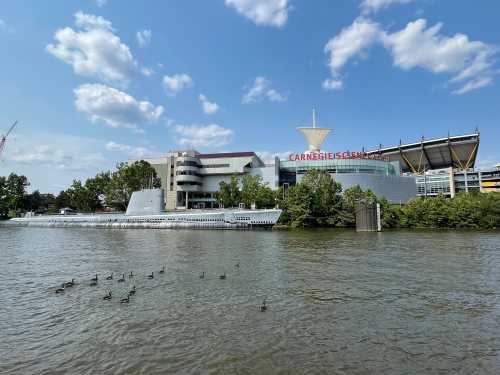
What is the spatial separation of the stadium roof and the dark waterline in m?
130

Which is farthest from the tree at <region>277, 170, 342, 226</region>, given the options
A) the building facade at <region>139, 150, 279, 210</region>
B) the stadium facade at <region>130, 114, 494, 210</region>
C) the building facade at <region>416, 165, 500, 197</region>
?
the building facade at <region>416, 165, 500, 197</region>

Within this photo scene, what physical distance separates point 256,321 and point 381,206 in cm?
7507

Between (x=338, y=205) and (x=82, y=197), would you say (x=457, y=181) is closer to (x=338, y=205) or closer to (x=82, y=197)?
(x=338, y=205)

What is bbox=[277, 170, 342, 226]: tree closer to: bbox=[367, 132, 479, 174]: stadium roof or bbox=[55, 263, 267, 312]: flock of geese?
bbox=[55, 263, 267, 312]: flock of geese

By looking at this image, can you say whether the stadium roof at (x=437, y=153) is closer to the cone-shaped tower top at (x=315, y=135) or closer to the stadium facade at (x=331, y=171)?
the stadium facade at (x=331, y=171)

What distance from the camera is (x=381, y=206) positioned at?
8150 centimetres

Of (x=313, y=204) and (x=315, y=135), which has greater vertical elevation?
(x=315, y=135)

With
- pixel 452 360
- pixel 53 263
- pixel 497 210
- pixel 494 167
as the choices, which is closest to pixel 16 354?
pixel 452 360

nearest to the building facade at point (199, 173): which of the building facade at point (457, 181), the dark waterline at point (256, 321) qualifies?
the building facade at point (457, 181)

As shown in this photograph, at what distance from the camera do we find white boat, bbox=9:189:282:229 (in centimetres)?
7612

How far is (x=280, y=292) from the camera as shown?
18766 millimetres

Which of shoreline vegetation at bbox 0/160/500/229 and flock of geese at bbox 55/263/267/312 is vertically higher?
shoreline vegetation at bbox 0/160/500/229

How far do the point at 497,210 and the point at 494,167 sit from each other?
3574 inches

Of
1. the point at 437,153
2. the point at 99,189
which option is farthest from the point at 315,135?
the point at 99,189
